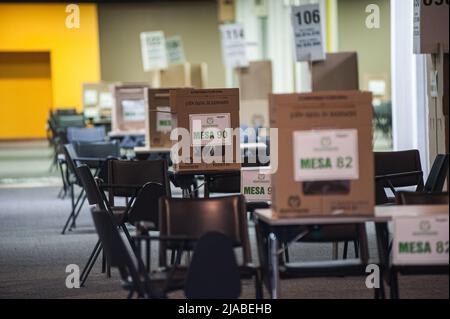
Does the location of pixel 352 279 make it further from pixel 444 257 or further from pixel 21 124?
pixel 21 124

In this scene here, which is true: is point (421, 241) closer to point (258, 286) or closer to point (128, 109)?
point (258, 286)

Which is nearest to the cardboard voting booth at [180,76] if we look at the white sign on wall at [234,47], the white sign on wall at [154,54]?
the white sign on wall at [154,54]

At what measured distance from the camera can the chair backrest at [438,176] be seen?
5965 millimetres

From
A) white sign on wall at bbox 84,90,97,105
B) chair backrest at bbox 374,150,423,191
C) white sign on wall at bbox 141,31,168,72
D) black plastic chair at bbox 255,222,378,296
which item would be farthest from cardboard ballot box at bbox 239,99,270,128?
black plastic chair at bbox 255,222,378,296

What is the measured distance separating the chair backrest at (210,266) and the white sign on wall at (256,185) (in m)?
1.85

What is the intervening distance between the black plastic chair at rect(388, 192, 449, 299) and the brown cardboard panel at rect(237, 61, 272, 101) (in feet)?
32.8

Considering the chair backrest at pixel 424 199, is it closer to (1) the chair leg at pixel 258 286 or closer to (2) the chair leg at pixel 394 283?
(2) the chair leg at pixel 394 283

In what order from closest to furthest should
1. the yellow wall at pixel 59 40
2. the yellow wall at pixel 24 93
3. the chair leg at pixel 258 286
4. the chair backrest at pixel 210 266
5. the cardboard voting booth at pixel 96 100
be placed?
the chair backrest at pixel 210 266 < the chair leg at pixel 258 286 < the cardboard voting booth at pixel 96 100 < the yellow wall at pixel 59 40 < the yellow wall at pixel 24 93

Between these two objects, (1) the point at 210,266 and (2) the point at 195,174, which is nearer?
(1) the point at 210,266

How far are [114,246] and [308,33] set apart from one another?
7.09 meters

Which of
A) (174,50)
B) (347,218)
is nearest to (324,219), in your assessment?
(347,218)

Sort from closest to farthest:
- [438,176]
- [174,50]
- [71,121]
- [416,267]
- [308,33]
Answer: [416,267]
[438,176]
[308,33]
[71,121]
[174,50]

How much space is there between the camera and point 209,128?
22.7ft

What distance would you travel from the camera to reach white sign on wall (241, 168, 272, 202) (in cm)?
623
